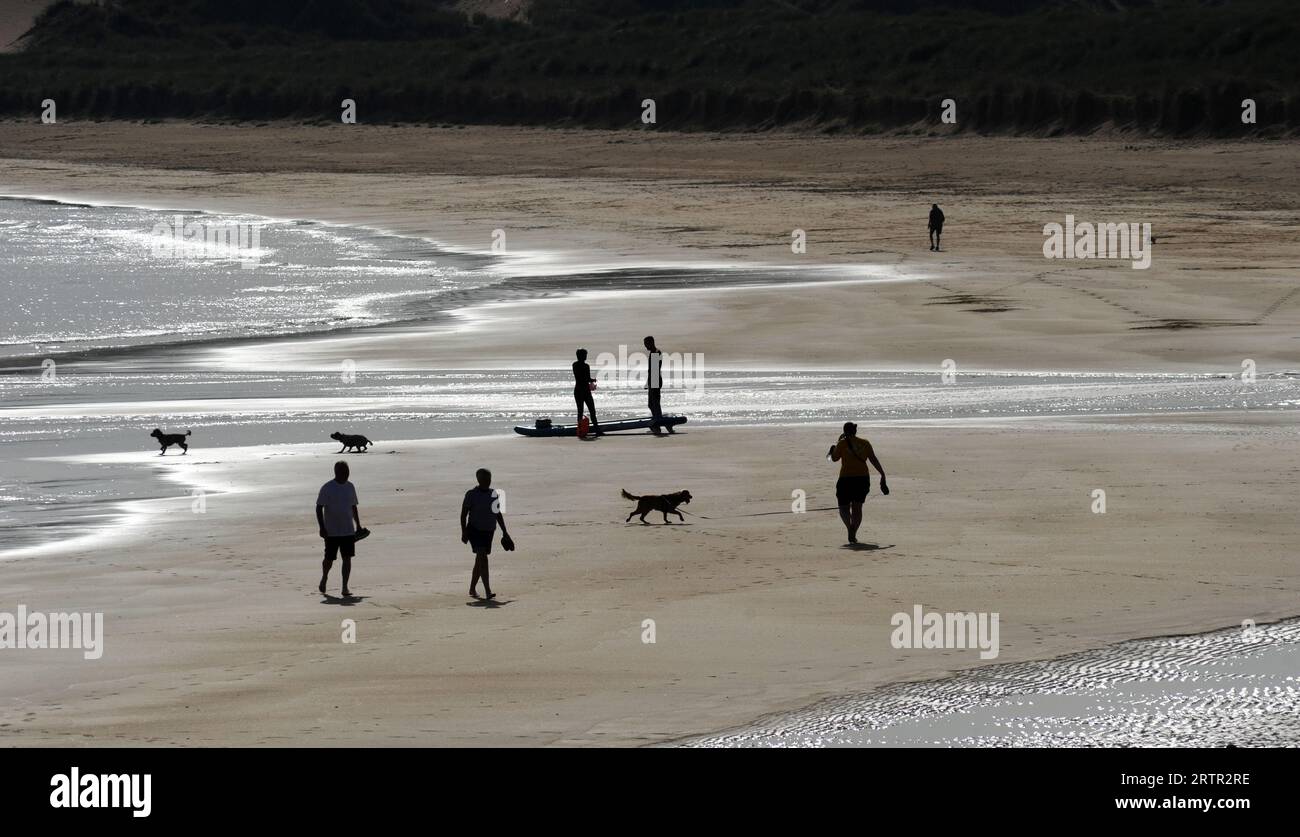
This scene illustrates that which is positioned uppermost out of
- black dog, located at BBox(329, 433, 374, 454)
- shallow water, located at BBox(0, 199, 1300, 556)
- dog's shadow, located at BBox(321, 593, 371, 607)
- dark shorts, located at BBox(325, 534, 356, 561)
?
shallow water, located at BBox(0, 199, 1300, 556)

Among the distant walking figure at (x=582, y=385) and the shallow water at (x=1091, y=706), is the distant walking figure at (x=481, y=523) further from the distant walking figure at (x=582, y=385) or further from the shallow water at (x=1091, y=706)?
the distant walking figure at (x=582, y=385)

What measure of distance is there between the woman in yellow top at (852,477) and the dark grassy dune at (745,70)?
5249 centimetres

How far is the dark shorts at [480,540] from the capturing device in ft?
44.5

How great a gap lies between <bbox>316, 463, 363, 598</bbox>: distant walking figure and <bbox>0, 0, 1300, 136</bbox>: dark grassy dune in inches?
2189

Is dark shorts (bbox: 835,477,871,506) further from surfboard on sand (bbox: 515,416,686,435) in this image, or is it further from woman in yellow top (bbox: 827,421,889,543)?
surfboard on sand (bbox: 515,416,686,435)

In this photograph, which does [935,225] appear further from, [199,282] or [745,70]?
[745,70]

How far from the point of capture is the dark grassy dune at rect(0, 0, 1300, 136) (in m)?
70.5

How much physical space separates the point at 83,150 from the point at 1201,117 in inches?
1922

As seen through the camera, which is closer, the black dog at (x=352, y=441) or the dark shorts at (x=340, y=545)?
the dark shorts at (x=340, y=545)

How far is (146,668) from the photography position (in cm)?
1184

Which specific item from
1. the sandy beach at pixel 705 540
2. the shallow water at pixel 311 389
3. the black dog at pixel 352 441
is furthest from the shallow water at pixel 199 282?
the black dog at pixel 352 441

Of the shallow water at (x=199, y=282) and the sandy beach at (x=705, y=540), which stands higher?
the shallow water at (x=199, y=282)

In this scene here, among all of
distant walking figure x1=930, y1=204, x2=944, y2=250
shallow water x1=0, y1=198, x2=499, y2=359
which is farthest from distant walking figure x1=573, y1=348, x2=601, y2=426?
distant walking figure x1=930, y1=204, x2=944, y2=250
